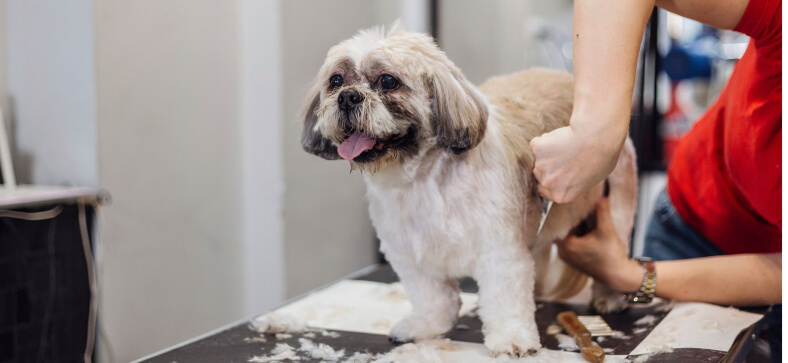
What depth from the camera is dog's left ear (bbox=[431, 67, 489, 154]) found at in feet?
4.05

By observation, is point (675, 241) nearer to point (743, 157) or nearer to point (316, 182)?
point (743, 157)

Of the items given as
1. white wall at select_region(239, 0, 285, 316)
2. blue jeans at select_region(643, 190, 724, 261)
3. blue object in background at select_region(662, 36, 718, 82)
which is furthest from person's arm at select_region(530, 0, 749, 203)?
blue object in background at select_region(662, 36, 718, 82)

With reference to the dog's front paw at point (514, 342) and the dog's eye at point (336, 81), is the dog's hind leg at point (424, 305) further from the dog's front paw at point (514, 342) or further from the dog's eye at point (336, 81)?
the dog's eye at point (336, 81)

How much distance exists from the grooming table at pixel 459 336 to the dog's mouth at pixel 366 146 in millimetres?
378

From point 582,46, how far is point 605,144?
0.16 meters

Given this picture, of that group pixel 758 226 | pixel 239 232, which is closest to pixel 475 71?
pixel 239 232

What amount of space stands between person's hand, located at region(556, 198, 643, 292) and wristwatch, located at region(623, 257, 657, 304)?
0.01 metres

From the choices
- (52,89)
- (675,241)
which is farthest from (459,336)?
(52,89)

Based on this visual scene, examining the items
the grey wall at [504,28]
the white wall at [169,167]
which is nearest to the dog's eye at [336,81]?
the white wall at [169,167]

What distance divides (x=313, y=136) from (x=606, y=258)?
699mm

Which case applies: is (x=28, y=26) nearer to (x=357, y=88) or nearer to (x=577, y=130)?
(x=357, y=88)

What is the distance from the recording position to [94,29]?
7.88 ft

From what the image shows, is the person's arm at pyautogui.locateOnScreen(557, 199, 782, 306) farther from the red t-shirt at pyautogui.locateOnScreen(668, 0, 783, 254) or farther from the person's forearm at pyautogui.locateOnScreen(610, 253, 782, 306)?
the red t-shirt at pyautogui.locateOnScreen(668, 0, 783, 254)

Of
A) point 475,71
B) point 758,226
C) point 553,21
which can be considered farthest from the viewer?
point 553,21
